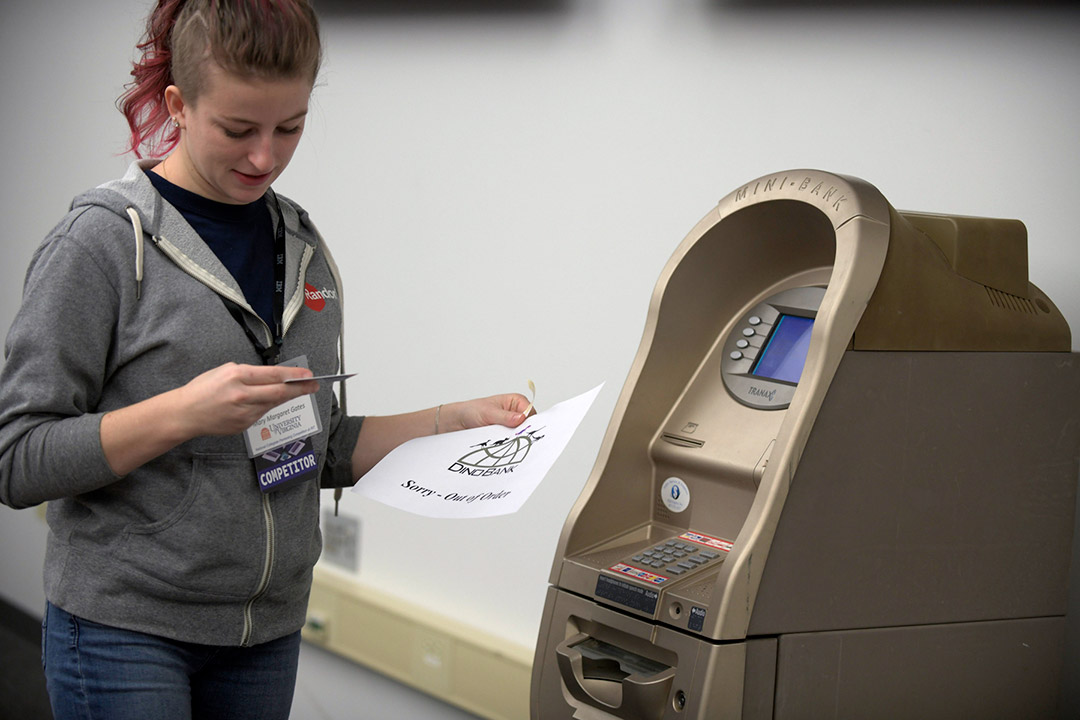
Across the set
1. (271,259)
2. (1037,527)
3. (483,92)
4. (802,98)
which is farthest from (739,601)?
(483,92)

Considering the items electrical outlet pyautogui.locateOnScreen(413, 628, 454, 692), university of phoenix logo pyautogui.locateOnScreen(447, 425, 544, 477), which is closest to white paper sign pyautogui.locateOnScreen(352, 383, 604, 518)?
university of phoenix logo pyautogui.locateOnScreen(447, 425, 544, 477)

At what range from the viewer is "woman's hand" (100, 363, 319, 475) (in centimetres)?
99

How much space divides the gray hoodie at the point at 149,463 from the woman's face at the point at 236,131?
2.4 inches

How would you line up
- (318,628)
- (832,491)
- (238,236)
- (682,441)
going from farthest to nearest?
(318,628) < (682,441) < (238,236) < (832,491)

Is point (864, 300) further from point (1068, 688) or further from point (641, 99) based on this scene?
point (641, 99)

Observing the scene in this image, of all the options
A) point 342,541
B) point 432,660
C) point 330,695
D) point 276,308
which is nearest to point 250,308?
point 276,308

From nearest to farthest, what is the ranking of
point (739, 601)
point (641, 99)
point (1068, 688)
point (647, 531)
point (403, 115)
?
point (739, 601), point (647, 531), point (1068, 688), point (641, 99), point (403, 115)

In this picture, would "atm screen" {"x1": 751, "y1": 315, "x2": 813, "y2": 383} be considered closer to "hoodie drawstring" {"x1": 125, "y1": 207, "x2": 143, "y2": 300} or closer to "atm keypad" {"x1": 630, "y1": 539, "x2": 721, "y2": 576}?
"atm keypad" {"x1": 630, "y1": 539, "x2": 721, "y2": 576}

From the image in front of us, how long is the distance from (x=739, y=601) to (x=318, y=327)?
60cm

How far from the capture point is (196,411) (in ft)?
3.27

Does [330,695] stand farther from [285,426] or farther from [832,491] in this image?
[832,491]

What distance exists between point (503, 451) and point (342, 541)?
1.55 m

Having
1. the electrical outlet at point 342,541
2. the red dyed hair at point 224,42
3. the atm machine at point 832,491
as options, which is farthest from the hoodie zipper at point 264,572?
the electrical outlet at point 342,541

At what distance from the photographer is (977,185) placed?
150 centimetres
